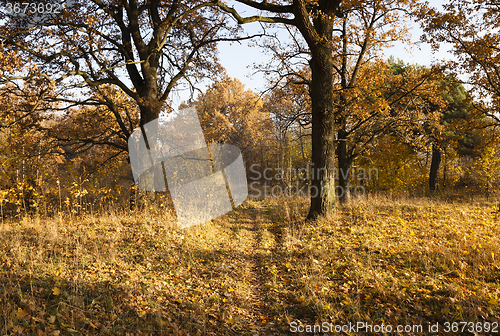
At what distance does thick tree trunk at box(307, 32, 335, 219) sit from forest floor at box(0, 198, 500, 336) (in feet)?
2.33

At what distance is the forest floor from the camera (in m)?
3.83

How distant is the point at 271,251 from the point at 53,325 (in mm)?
4996

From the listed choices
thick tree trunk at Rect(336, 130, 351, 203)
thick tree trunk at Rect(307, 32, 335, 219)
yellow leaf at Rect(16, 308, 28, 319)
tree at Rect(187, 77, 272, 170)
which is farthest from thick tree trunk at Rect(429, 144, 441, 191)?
yellow leaf at Rect(16, 308, 28, 319)

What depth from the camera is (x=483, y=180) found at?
19.0 m

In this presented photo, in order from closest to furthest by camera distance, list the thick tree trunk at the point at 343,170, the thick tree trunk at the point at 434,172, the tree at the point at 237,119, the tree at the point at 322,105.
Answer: the tree at the point at 322,105 → the thick tree trunk at the point at 343,170 → the thick tree trunk at the point at 434,172 → the tree at the point at 237,119

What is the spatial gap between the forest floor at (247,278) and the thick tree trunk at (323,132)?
71cm

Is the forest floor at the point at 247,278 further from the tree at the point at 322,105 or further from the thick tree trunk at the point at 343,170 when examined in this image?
the thick tree trunk at the point at 343,170

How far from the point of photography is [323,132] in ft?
28.2

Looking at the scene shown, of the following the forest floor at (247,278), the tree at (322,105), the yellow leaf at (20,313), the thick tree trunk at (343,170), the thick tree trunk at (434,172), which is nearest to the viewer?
the yellow leaf at (20,313)

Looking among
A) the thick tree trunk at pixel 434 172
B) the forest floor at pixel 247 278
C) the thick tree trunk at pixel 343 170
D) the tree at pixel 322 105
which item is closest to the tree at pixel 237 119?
the thick tree trunk at pixel 434 172

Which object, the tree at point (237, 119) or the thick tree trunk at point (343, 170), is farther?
the tree at point (237, 119)

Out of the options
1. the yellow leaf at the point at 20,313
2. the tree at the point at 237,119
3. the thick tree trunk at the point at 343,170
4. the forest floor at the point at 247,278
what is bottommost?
the forest floor at the point at 247,278

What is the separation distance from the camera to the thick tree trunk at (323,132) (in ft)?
28.0

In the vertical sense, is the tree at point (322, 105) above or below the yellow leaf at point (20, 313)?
above
